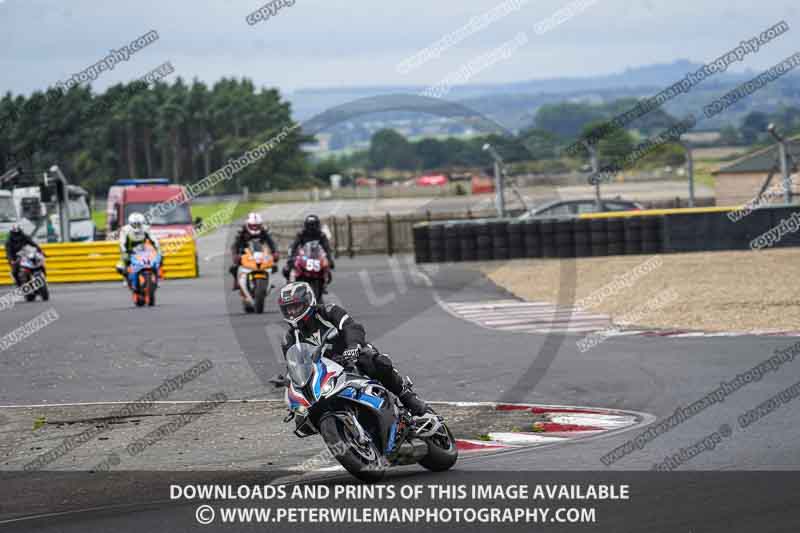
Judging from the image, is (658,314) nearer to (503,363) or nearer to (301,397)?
(503,363)

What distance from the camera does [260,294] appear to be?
22781 mm

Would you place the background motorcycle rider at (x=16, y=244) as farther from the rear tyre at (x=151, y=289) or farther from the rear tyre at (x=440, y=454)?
the rear tyre at (x=440, y=454)

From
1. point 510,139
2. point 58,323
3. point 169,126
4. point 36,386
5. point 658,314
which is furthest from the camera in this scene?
point 169,126

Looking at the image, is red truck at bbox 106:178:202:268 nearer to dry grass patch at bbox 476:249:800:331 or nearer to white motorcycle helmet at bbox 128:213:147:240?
dry grass patch at bbox 476:249:800:331

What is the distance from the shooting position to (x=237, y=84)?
130375mm

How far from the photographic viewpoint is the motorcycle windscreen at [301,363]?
8828 millimetres

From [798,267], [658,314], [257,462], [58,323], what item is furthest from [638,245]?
[257,462]

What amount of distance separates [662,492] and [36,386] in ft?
29.6

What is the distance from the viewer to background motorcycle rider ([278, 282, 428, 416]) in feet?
29.9

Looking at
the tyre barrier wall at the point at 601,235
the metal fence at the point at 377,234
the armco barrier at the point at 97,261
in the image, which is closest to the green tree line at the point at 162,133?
the metal fence at the point at 377,234

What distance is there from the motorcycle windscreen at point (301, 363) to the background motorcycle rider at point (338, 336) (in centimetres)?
17

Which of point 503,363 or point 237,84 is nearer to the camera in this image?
point 503,363

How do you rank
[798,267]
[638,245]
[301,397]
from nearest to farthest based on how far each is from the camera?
[301,397], [798,267], [638,245]

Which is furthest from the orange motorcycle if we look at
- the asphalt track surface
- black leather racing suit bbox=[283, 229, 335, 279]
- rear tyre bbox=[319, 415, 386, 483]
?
rear tyre bbox=[319, 415, 386, 483]
